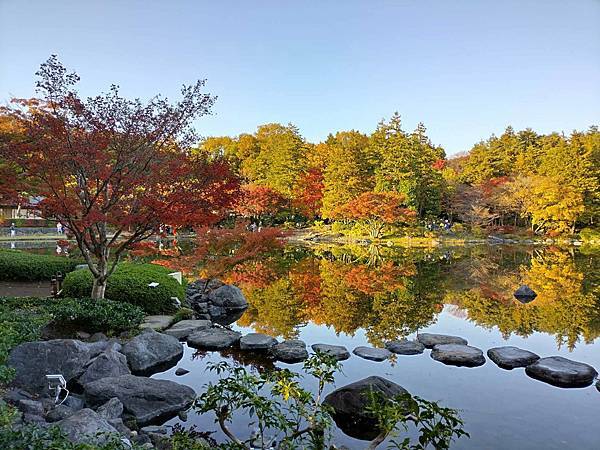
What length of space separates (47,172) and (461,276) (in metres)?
11.4

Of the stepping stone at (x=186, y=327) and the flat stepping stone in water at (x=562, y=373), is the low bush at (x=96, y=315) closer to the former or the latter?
the stepping stone at (x=186, y=327)

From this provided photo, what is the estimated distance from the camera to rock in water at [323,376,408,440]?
4.04 meters

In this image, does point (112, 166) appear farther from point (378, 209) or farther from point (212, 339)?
point (378, 209)

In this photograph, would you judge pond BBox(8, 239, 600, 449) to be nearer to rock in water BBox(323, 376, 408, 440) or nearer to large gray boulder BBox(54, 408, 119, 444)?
rock in water BBox(323, 376, 408, 440)

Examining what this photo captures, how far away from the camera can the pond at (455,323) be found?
14.0 ft

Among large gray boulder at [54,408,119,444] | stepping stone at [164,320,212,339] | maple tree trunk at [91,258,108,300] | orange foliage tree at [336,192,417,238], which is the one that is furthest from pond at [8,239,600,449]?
orange foliage tree at [336,192,417,238]

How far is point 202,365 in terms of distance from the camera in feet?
19.0

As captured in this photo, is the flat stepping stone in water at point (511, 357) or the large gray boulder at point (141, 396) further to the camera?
the flat stepping stone in water at point (511, 357)

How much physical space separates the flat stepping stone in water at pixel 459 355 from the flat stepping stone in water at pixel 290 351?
1.87 metres

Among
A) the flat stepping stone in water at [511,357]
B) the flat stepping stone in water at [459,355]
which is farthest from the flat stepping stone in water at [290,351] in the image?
the flat stepping stone in water at [511,357]

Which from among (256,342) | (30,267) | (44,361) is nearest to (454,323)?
(256,342)

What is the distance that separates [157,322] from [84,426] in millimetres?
4209

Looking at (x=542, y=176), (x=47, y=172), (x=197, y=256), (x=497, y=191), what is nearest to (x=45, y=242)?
(x=197, y=256)

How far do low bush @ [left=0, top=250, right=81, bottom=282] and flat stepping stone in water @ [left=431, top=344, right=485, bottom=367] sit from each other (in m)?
8.39
